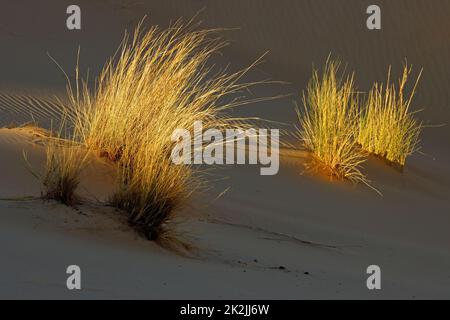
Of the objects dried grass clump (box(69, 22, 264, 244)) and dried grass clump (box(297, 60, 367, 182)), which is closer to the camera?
dried grass clump (box(69, 22, 264, 244))

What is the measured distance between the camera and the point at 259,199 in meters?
7.53

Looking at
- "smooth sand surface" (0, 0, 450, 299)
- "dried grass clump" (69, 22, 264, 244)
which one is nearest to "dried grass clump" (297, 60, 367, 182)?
"smooth sand surface" (0, 0, 450, 299)

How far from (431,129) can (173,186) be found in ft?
27.3

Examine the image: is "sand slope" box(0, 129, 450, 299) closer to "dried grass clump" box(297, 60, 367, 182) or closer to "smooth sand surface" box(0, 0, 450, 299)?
"smooth sand surface" box(0, 0, 450, 299)

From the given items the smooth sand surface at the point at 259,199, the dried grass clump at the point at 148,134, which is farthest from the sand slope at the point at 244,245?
the dried grass clump at the point at 148,134

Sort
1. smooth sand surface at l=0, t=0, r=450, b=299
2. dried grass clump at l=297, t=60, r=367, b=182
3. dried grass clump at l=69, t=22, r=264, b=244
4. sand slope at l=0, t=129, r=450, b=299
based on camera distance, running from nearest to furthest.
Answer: sand slope at l=0, t=129, r=450, b=299 → smooth sand surface at l=0, t=0, r=450, b=299 → dried grass clump at l=69, t=22, r=264, b=244 → dried grass clump at l=297, t=60, r=367, b=182

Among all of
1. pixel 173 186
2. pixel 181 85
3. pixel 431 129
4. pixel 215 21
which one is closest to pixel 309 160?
pixel 181 85

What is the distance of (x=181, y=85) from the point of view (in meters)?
6.49

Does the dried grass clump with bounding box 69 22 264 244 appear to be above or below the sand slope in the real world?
above

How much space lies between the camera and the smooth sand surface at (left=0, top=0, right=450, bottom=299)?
4543mm

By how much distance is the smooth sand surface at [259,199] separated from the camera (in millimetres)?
4543

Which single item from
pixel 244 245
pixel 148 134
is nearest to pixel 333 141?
pixel 244 245

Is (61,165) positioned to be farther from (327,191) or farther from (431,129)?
(431,129)

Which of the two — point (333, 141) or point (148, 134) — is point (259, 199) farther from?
point (148, 134)
